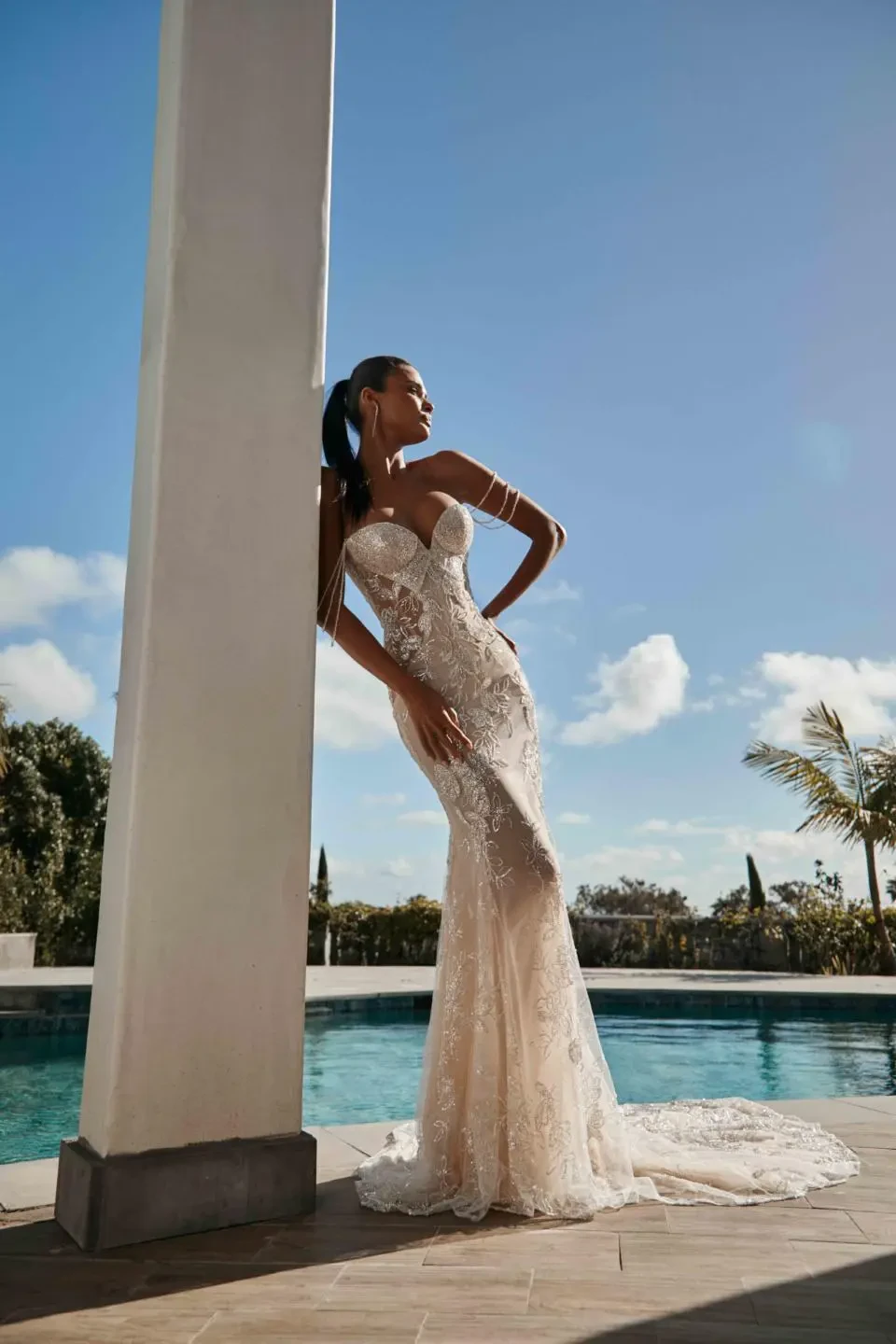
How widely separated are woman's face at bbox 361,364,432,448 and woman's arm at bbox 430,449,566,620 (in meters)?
0.10

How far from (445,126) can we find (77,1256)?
8.82 m

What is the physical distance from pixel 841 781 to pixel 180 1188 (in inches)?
495

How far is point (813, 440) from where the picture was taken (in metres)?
22.8

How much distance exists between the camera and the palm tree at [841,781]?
12617mm

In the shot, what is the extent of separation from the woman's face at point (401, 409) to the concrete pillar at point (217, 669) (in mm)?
379

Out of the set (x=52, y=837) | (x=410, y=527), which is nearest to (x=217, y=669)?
(x=410, y=527)

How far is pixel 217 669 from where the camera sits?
2357 millimetres

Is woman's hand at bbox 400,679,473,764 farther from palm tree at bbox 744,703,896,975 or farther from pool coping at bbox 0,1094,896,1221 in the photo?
palm tree at bbox 744,703,896,975

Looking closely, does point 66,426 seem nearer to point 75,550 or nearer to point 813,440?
point 75,550

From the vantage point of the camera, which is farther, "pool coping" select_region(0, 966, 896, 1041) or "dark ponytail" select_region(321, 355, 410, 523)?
"pool coping" select_region(0, 966, 896, 1041)

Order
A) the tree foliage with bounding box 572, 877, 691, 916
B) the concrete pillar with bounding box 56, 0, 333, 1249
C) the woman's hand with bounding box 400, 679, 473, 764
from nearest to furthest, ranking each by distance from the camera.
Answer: the concrete pillar with bounding box 56, 0, 333, 1249
the woman's hand with bounding box 400, 679, 473, 764
the tree foliage with bounding box 572, 877, 691, 916

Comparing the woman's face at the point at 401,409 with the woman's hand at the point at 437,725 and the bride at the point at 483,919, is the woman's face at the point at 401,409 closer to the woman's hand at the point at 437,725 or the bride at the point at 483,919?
the bride at the point at 483,919

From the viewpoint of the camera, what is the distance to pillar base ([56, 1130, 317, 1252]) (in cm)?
203

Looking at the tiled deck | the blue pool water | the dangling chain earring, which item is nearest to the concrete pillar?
the tiled deck
